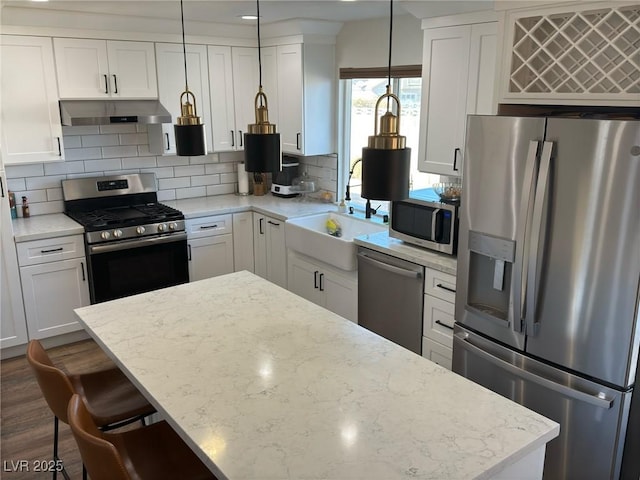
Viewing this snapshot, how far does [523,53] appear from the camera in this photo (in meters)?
2.66

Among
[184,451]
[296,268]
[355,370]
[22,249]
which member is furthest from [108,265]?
[355,370]

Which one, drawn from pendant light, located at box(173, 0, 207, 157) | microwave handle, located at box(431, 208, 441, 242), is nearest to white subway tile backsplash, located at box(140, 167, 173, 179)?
A: pendant light, located at box(173, 0, 207, 157)

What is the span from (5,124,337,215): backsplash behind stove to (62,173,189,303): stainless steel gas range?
109 mm

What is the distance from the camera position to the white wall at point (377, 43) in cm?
390

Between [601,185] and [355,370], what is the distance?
4.07 feet

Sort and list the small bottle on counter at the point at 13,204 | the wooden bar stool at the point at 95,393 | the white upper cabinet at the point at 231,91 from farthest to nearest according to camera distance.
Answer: the white upper cabinet at the point at 231,91 → the small bottle on counter at the point at 13,204 → the wooden bar stool at the point at 95,393

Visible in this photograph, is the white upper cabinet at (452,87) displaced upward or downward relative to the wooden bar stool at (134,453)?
upward

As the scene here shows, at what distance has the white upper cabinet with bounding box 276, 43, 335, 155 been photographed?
4.56 metres

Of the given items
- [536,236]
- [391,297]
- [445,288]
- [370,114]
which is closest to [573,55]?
[536,236]

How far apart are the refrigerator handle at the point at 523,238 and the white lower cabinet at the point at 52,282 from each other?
10.3 feet

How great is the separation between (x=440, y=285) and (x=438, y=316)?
0.20 m

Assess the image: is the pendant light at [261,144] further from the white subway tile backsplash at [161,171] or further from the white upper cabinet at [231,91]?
the white subway tile backsplash at [161,171]

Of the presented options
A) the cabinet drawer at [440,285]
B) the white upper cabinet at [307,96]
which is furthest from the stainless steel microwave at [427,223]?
the white upper cabinet at [307,96]

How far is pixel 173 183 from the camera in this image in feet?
16.7
